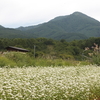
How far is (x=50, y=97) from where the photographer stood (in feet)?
19.1

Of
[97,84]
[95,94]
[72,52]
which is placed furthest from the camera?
[72,52]

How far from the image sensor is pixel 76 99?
6520mm

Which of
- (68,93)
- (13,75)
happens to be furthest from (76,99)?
(13,75)

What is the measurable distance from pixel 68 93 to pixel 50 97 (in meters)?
1.05

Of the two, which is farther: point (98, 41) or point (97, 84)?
point (98, 41)

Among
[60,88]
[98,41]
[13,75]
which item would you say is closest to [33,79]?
[13,75]

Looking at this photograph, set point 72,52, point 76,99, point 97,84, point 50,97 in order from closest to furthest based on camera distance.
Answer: point 50,97 < point 76,99 < point 97,84 < point 72,52

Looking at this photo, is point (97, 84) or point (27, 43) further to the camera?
point (27, 43)

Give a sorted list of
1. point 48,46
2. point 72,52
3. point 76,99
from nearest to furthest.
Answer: point 76,99 < point 72,52 < point 48,46

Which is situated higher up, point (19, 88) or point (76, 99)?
point (19, 88)

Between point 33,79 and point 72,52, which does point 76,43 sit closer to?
point 72,52

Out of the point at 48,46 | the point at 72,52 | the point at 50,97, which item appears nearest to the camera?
the point at 50,97

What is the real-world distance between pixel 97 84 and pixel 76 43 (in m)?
63.3

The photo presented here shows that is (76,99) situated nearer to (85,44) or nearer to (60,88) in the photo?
(60,88)
